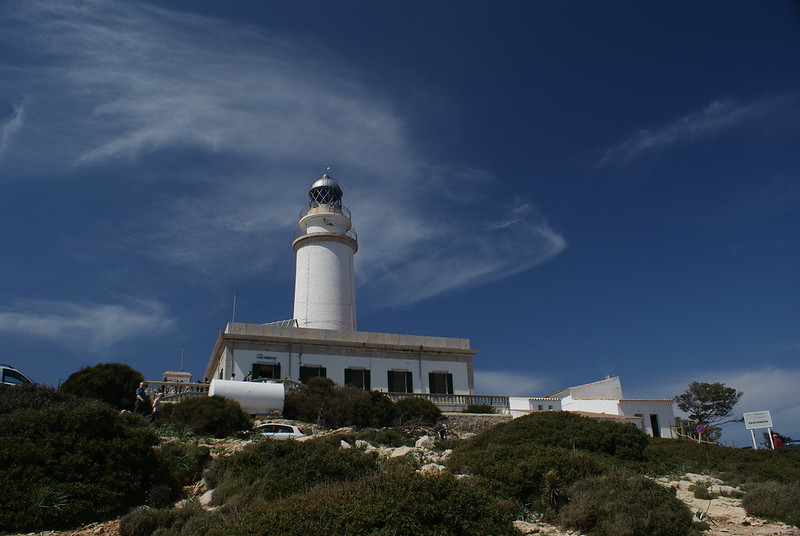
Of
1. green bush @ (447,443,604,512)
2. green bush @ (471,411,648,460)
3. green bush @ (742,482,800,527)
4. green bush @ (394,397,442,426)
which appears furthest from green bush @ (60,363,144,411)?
green bush @ (742,482,800,527)

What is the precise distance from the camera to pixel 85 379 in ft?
71.7

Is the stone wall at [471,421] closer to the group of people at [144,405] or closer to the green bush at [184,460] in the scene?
the group of people at [144,405]

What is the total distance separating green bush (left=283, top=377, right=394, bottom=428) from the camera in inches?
883

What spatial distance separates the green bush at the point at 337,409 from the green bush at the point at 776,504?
1333cm

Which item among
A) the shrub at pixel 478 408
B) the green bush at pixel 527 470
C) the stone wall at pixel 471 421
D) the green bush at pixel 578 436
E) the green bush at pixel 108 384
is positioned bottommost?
the green bush at pixel 527 470

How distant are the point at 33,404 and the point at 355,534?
11.4 meters

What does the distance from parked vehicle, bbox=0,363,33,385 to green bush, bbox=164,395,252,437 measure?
548 centimetres

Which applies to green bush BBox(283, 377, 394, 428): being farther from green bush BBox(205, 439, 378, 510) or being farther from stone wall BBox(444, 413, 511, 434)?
green bush BBox(205, 439, 378, 510)

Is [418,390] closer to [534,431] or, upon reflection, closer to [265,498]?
[534,431]

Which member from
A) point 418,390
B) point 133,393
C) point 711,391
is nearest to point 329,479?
point 133,393

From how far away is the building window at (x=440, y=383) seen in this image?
31.0 m

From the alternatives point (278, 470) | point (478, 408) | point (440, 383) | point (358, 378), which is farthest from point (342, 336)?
point (278, 470)

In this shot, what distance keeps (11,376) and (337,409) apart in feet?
34.6

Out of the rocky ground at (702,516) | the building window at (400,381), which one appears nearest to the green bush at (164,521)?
the rocky ground at (702,516)
